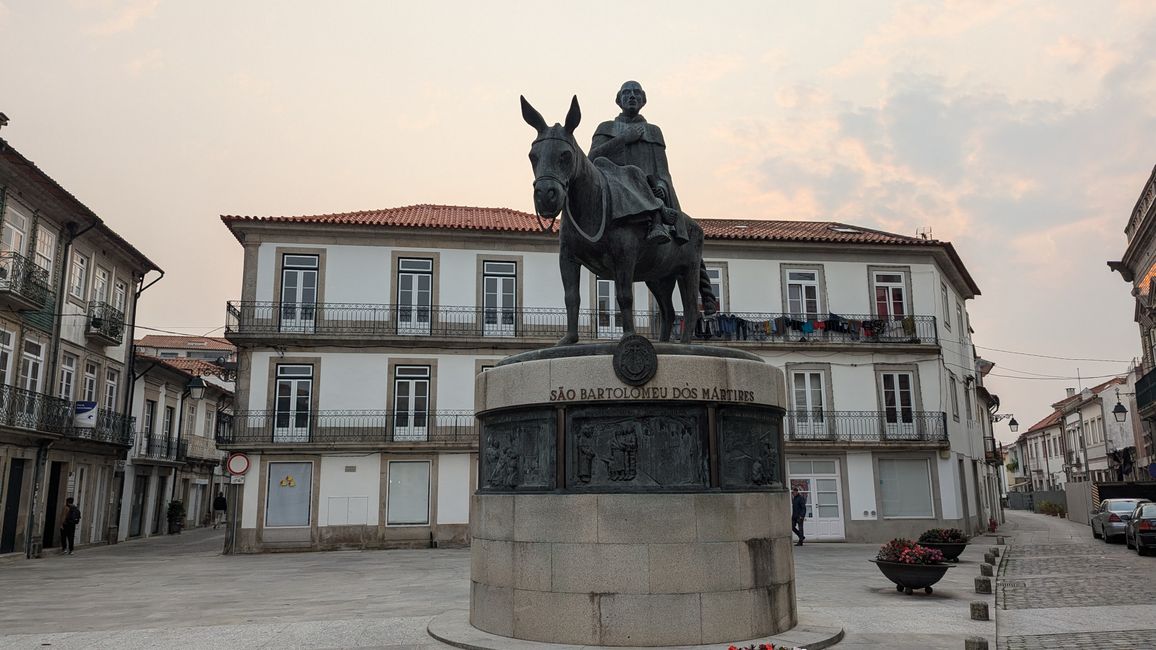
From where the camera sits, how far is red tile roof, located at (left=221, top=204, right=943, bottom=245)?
88.4 ft

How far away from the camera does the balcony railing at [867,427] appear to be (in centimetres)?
2720

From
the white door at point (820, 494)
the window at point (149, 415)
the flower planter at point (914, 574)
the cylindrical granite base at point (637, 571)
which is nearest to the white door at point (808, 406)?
the white door at point (820, 494)

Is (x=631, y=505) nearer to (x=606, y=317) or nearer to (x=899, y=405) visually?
(x=606, y=317)

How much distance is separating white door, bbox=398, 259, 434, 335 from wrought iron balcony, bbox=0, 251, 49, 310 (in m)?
9.75

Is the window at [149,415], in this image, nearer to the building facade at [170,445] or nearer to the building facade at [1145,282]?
the building facade at [170,445]

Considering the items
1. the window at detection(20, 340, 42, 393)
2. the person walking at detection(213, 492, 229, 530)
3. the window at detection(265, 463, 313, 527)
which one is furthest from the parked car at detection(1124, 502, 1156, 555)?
the person walking at detection(213, 492, 229, 530)

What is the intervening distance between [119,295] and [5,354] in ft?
25.0

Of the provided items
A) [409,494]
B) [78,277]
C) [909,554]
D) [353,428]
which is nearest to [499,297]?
[353,428]

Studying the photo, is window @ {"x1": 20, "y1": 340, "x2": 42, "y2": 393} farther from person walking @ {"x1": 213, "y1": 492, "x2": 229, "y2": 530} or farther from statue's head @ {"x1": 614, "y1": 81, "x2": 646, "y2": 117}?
statue's head @ {"x1": 614, "y1": 81, "x2": 646, "y2": 117}

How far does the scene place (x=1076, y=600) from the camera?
38.1 ft

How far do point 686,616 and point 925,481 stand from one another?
76.0 feet

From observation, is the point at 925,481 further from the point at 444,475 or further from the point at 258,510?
the point at 258,510

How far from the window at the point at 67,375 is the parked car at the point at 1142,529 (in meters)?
28.9

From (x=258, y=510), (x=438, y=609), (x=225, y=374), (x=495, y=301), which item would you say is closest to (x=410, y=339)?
(x=495, y=301)
